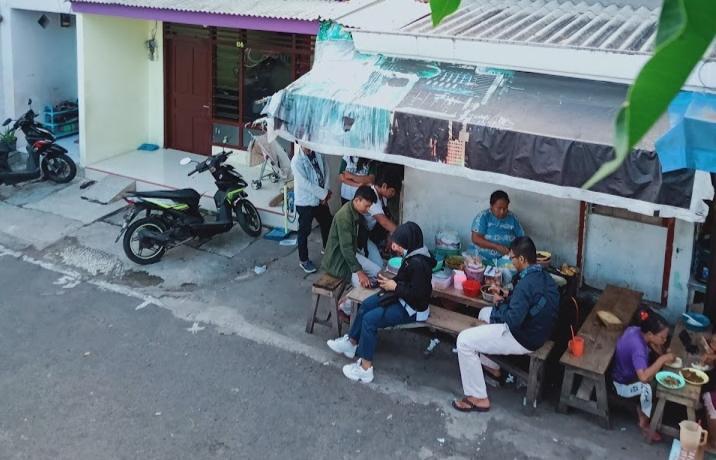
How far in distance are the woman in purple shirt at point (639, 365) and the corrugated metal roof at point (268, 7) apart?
4.34 meters

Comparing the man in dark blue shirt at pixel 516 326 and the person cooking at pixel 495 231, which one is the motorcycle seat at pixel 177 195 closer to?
the person cooking at pixel 495 231

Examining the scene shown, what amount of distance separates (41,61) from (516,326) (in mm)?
10284

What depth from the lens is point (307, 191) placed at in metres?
8.62

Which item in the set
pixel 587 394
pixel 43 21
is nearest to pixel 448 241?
pixel 587 394

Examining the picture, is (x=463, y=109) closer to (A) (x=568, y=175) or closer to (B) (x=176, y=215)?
(A) (x=568, y=175)

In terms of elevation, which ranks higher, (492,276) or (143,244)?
(492,276)

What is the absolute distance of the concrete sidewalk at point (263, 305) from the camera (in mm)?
6004

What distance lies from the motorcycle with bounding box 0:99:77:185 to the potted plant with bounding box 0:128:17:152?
23 millimetres

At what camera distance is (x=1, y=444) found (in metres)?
5.79

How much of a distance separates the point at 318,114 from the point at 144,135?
618 centimetres

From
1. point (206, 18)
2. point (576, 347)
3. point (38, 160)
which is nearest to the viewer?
point (576, 347)

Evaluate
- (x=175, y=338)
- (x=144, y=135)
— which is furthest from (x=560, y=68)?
(x=144, y=135)

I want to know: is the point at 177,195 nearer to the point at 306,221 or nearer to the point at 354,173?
the point at 306,221

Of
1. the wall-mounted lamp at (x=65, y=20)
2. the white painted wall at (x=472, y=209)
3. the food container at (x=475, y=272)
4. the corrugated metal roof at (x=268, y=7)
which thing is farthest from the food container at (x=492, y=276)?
the wall-mounted lamp at (x=65, y=20)
